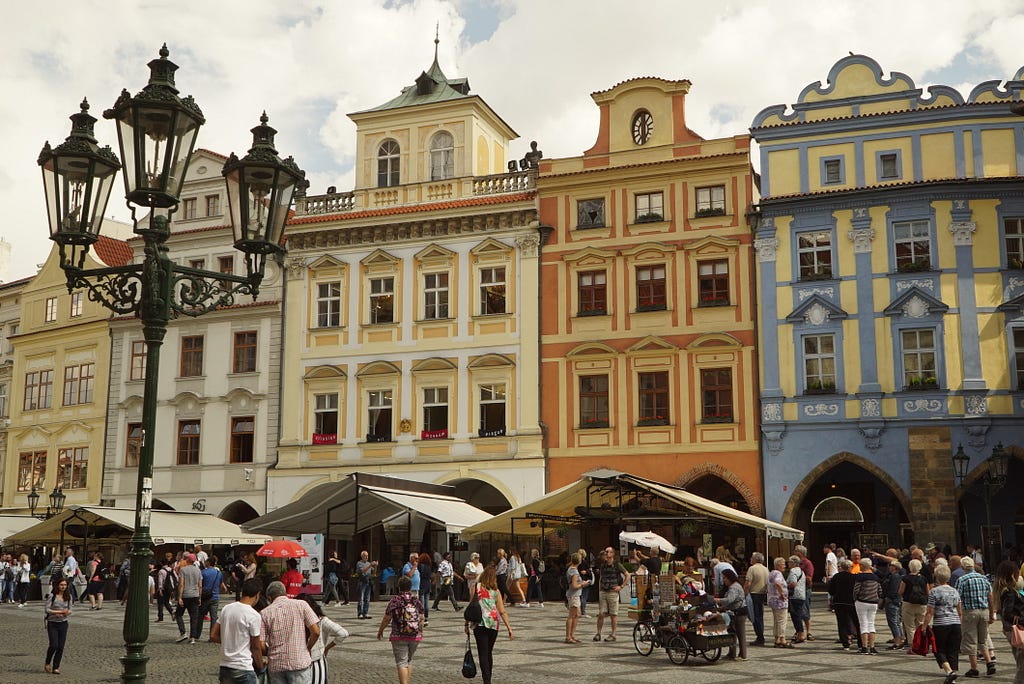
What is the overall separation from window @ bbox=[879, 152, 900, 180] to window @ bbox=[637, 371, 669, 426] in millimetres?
8756

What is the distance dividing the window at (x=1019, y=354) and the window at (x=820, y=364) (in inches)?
193

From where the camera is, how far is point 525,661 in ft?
56.8

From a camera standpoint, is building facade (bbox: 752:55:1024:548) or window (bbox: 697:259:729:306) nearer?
building facade (bbox: 752:55:1024:548)

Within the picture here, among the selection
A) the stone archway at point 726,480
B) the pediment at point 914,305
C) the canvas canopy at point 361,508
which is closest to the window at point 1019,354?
the pediment at point 914,305

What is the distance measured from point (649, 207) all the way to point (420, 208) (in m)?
7.74

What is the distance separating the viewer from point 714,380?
33781 millimetres

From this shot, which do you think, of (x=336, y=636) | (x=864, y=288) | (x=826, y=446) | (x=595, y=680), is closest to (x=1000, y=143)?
(x=864, y=288)

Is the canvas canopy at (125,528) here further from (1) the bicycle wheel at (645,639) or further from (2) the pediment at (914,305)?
(2) the pediment at (914,305)

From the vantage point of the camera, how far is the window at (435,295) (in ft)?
122

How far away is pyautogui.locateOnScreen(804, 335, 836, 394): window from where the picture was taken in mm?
32531

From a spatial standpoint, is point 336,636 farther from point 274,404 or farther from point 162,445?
point 162,445

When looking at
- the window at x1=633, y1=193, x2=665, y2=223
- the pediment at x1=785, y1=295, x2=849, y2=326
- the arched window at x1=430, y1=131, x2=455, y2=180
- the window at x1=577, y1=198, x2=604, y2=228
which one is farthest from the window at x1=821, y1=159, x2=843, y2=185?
the arched window at x1=430, y1=131, x2=455, y2=180

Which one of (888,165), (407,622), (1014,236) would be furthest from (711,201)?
(407,622)

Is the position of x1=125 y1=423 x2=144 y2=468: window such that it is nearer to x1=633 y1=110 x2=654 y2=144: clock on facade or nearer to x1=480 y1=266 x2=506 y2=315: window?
x1=480 y1=266 x2=506 y2=315: window
